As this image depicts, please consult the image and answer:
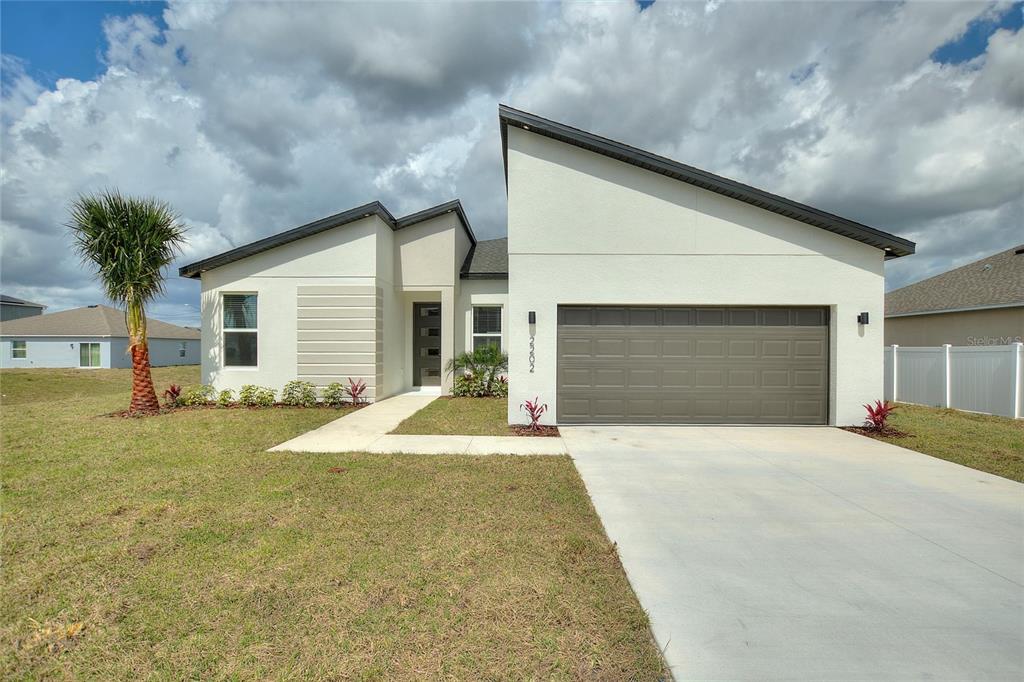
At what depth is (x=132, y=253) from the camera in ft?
31.9

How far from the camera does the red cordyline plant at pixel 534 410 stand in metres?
8.40

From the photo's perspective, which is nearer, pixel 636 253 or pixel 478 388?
pixel 636 253

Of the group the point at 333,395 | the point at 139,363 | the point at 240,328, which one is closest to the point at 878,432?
the point at 333,395

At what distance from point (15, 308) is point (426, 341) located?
47005 millimetres

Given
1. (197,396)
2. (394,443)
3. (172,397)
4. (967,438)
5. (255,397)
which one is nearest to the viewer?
(394,443)

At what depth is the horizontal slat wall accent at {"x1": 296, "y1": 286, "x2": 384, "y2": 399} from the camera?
11.5m

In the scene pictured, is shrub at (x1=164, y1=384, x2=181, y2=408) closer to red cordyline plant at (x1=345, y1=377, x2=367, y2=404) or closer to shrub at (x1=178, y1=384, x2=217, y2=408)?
shrub at (x1=178, y1=384, x2=217, y2=408)

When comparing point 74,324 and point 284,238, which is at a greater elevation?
point 284,238

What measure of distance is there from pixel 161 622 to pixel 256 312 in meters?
10.2

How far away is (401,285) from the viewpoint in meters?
13.1

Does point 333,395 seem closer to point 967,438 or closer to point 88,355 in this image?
point 967,438

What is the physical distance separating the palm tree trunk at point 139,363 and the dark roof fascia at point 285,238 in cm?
170

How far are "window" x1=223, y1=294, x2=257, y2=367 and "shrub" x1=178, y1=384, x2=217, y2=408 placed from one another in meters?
0.83

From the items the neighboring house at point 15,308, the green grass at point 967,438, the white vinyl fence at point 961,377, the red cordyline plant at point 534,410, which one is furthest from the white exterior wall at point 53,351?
the white vinyl fence at point 961,377
